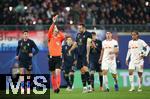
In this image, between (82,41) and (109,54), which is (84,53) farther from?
(109,54)

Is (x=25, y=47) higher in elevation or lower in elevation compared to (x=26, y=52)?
higher

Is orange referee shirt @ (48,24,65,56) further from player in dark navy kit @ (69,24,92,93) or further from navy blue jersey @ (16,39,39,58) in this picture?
navy blue jersey @ (16,39,39,58)

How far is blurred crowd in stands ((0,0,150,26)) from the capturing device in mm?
29672

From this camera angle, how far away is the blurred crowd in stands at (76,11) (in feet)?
97.3

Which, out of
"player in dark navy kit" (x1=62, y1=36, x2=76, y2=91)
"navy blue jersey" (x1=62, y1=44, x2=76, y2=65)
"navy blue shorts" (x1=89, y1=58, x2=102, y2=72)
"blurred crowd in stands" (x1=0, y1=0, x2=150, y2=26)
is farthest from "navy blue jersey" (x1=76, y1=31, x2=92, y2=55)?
"blurred crowd in stands" (x1=0, y1=0, x2=150, y2=26)

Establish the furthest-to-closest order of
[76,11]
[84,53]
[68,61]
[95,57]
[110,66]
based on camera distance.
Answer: [76,11]
[68,61]
[95,57]
[110,66]
[84,53]

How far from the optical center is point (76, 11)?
30078 mm

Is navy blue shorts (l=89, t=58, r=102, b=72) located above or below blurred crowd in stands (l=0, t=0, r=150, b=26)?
below

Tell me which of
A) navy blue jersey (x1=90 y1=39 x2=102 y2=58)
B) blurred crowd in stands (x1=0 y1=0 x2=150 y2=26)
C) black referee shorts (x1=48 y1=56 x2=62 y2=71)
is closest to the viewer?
black referee shorts (x1=48 y1=56 x2=62 y2=71)

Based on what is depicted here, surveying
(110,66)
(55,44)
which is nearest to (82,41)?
(55,44)

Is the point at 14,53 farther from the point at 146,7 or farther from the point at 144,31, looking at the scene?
the point at 146,7

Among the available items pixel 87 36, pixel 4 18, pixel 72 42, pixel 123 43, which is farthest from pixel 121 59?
pixel 4 18

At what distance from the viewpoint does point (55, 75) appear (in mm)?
22391

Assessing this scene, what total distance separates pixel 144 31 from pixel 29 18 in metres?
6.33
